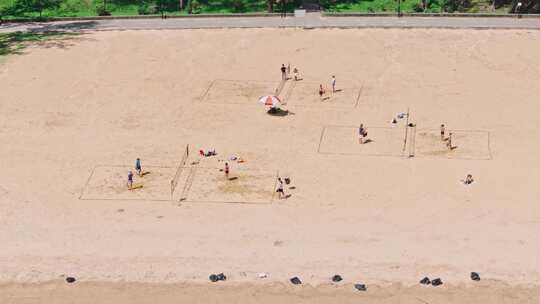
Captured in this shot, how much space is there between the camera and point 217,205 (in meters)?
61.3

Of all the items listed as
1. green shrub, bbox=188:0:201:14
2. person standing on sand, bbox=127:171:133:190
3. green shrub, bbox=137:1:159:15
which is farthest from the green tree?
person standing on sand, bbox=127:171:133:190

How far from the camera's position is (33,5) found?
105 metres

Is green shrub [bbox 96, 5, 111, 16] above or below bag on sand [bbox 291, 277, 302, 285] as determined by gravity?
above

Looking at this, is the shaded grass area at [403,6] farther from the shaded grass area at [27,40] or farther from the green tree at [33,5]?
the green tree at [33,5]

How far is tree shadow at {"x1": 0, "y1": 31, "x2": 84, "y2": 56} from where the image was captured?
9088 centimetres

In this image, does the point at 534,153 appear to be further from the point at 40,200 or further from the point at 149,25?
the point at 149,25

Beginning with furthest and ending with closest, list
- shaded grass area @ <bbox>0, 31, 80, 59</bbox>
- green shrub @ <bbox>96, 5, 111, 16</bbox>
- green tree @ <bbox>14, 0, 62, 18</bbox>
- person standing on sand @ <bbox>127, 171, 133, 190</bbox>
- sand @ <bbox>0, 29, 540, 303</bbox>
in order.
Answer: green tree @ <bbox>14, 0, 62, 18</bbox> → green shrub @ <bbox>96, 5, 111, 16</bbox> → shaded grass area @ <bbox>0, 31, 80, 59</bbox> → person standing on sand @ <bbox>127, 171, 133, 190</bbox> → sand @ <bbox>0, 29, 540, 303</bbox>

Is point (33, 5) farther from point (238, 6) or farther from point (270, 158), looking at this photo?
point (270, 158)

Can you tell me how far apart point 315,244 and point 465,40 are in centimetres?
4049

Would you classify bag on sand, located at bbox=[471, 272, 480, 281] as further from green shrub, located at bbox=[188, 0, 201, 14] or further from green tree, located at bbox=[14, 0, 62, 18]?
green tree, located at bbox=[14, 0, 62, 18]

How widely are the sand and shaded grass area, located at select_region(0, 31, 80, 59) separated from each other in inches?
52.3

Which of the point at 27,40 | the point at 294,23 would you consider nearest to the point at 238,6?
the point at 294,23

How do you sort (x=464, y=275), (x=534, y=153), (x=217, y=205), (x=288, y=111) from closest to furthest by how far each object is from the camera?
(x=464, y=275) < (x=217, y=205) < (x=534, y=153) < (x=288, y=111)

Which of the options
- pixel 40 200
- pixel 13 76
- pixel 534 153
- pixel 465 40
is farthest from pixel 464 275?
pixel 13 76
